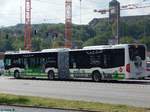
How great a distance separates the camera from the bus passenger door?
1752 inches

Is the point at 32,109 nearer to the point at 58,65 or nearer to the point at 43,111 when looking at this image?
the point at 43,111

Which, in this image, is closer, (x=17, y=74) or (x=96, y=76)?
(x=96, y=76)

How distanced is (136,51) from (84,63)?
5254 millimetres

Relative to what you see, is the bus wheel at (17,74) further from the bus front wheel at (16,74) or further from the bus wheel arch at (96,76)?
the bus wheel arch at (96,76)

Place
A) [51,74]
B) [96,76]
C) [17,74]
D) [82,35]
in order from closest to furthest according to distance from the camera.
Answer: [96,76] < [51,74] < [17,74] < [82,35]

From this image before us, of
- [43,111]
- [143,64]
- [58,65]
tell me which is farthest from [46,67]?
[43,111]

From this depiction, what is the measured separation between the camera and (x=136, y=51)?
38.8m

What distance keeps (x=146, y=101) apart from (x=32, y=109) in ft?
19.1

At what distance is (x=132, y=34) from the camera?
532 ft

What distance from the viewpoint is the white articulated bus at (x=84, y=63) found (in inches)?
1512

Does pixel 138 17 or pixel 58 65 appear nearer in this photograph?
pixel 58 65

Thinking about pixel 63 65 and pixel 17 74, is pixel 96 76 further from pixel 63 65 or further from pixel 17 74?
pixel 17 74

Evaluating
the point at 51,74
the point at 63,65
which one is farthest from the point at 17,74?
the point at 63,65

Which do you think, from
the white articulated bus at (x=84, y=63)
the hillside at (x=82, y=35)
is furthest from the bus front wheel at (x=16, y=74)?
the hillside at (x=82, y=35)
